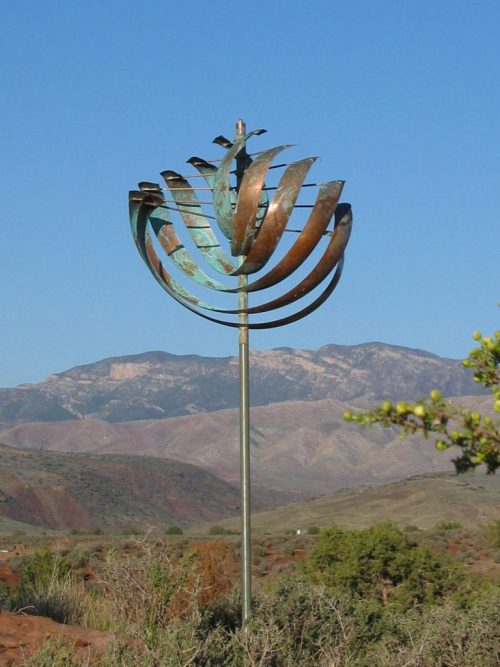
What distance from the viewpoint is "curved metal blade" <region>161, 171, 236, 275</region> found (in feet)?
39.9

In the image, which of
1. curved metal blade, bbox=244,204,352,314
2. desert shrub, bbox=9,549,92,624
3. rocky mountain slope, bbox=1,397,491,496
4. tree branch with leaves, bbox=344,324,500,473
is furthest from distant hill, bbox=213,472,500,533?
rocky mountain slope, bbox=1,397,491,496

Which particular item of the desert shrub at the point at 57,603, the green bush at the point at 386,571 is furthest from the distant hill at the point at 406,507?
the desert shrub at the point at 57,603

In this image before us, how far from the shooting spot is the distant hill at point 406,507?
57094 mm

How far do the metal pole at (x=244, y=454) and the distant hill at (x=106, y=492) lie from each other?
64.2m

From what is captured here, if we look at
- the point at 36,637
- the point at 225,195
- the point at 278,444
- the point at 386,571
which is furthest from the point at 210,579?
the point at 278,444

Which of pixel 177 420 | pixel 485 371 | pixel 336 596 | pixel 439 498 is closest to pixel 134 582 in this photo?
pixel 336 596

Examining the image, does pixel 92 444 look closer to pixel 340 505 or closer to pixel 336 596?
pixel 340 505

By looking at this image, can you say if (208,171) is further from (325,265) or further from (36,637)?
(36,637)

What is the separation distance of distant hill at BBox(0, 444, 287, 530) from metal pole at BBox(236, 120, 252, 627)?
6423 centimetres

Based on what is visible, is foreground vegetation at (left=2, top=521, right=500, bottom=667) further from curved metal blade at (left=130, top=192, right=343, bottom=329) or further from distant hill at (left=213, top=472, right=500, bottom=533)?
distant hill at (left=213, top=472, right=500, bottom=533)

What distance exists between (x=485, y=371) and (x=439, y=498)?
193 feet

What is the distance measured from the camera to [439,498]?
63281mm

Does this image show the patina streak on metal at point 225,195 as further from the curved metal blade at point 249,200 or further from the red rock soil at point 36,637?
the red rock soil at point 36,637

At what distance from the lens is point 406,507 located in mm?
62375
